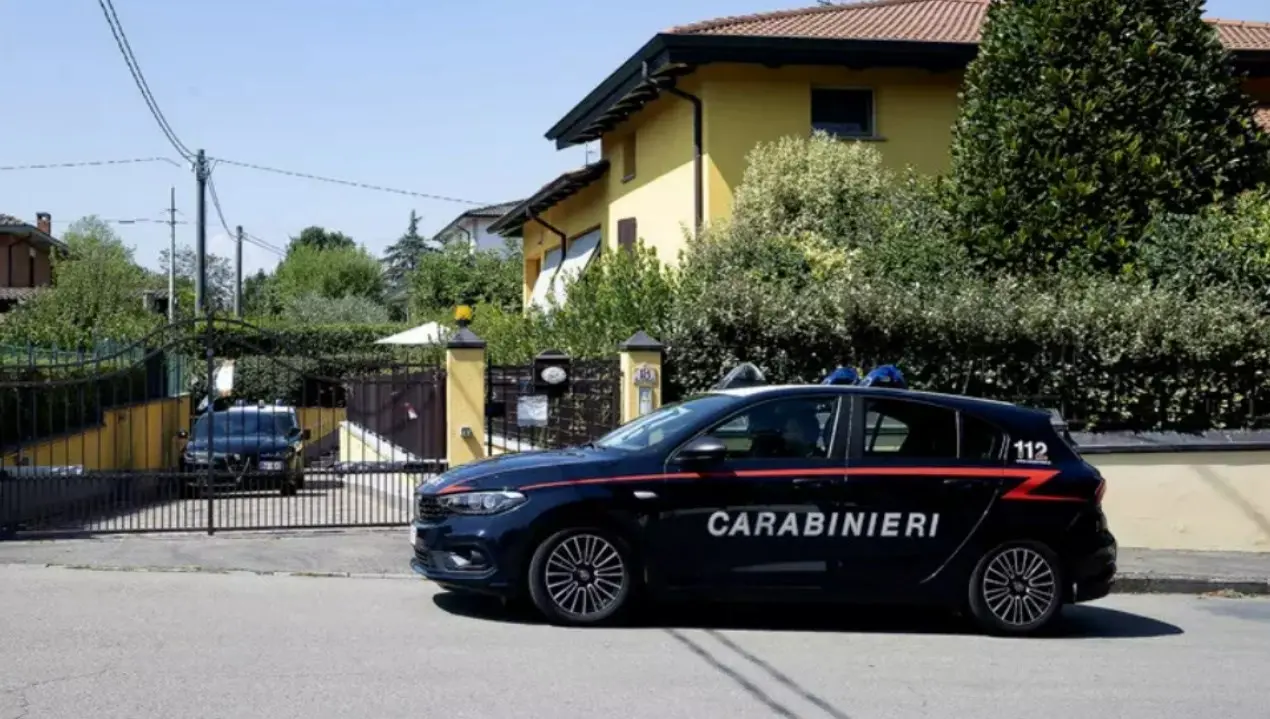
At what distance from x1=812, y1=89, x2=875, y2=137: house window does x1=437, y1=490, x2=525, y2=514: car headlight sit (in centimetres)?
1428

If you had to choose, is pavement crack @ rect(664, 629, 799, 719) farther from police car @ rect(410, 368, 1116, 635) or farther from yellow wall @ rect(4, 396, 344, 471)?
yellow wall @ rect(4, 396, 344, 471)

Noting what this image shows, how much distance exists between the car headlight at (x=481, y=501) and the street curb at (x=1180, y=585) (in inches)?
235

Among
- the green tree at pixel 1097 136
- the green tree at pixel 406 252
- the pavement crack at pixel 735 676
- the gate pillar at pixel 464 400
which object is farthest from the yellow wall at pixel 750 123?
the green tree at pixel 406 252

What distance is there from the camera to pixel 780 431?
990 cm

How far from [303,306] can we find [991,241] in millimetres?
55536

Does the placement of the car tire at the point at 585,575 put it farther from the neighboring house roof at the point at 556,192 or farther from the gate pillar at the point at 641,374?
the neighboring house roof at the point at 556,192

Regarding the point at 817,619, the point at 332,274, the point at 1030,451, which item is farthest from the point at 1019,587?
the point at 332,274

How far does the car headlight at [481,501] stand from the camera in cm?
946

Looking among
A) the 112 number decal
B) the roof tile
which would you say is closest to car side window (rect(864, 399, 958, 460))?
the 112 number decal

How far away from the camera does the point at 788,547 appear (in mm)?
9688

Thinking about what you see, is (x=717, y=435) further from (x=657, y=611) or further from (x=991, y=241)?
(x=991, y=241)

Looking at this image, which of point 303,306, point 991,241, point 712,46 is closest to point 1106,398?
point 991,241

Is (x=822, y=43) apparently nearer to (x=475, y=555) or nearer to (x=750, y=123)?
(x=750, y=123)

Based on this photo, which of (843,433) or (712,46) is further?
(712,46)
